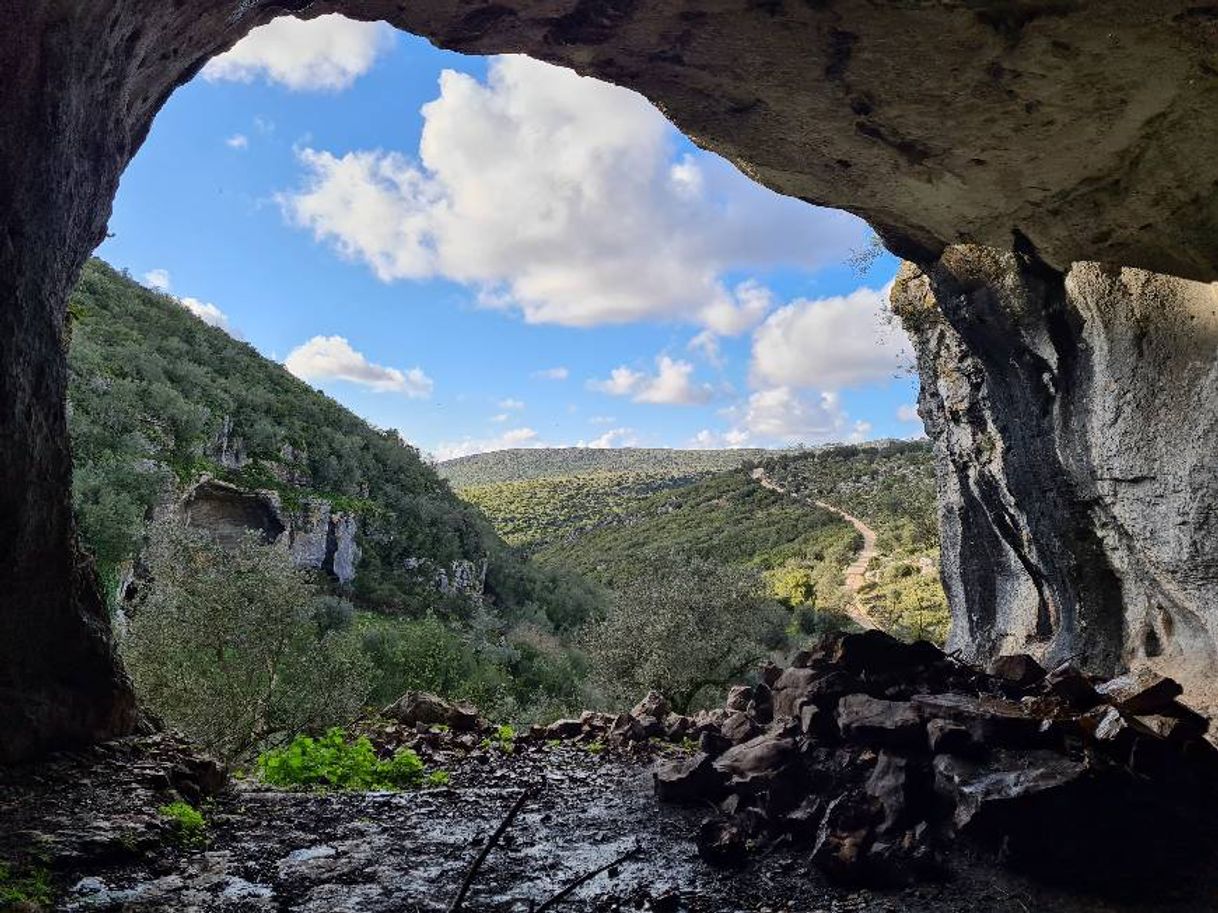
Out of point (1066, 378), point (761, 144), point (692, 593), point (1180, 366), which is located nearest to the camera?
point (1180, 366)

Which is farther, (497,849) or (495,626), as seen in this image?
(495,626)

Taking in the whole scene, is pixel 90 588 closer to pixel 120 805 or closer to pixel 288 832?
pixel 120 805

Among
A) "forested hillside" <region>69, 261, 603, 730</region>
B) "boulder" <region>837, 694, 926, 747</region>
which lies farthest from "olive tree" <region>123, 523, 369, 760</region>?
"boulder" <region>837, 694, 926, 747</region>

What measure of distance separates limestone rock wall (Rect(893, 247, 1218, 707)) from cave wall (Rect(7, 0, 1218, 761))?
0.34ft

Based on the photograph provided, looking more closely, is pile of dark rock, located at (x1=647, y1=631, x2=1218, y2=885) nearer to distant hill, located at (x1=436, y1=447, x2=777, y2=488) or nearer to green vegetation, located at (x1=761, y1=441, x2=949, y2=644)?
green vegetation, located at (x1=761, y1=441, x2=949, y2=644)

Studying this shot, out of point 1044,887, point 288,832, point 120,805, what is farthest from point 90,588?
point 1044,887

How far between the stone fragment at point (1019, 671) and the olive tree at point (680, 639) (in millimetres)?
10856

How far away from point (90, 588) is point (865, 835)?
8.24 m

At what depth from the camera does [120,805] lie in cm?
686

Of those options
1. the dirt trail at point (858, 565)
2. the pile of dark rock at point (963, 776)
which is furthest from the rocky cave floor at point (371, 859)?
the dirt trail at point (858, 565)

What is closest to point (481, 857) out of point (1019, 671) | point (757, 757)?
point (757, 757)

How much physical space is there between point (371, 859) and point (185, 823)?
173cm

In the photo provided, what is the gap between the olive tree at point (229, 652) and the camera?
13.0m

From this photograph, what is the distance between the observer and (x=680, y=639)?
20.4m
